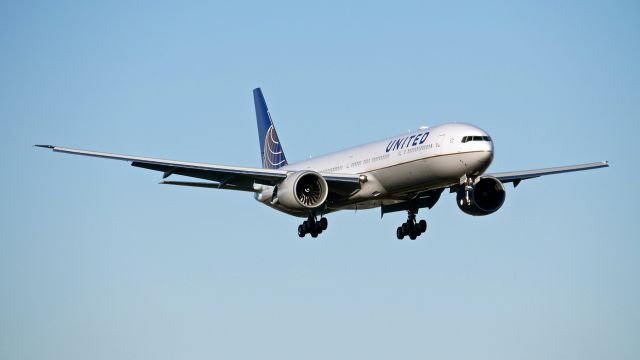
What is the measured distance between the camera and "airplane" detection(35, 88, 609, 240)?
46125 mm

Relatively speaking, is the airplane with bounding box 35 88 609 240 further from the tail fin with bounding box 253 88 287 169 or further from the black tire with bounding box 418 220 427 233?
the tail fin with bounding box 253 88 287 169

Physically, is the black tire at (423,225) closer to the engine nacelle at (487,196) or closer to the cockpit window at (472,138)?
the engine nacelle at (487,196)

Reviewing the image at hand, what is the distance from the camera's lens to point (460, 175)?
46.2 meters

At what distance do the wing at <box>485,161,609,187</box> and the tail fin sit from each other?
14.4 m

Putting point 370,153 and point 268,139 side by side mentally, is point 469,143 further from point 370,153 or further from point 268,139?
point 268,139

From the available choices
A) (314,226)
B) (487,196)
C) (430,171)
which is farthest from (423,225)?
(430,171)

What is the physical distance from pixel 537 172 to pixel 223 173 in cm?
1571

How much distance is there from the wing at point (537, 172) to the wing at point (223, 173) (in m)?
7.76

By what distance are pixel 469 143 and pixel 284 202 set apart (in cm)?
920

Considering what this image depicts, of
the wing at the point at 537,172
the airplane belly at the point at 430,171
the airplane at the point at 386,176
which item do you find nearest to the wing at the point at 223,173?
the airplane at the point at 386,176

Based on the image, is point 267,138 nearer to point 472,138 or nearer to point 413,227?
point 413,227

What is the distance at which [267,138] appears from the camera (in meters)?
65.3

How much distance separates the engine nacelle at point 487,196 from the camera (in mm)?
49938

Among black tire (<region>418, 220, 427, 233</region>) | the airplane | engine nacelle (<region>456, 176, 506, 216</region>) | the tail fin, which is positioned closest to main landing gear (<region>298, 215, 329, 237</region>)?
the airplane
